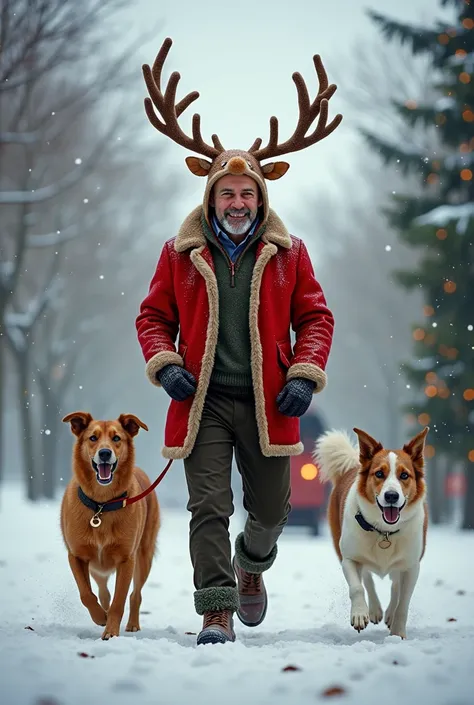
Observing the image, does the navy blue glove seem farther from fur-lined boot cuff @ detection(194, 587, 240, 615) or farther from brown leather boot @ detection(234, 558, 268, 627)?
brown leather boot @ detection(234, 558, 268, 627)

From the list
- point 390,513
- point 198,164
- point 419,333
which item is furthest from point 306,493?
point 198,164

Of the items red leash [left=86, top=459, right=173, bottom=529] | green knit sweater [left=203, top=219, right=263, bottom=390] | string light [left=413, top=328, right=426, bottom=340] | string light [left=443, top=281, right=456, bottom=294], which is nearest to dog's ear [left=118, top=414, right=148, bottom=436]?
red leash [left=86, top=459, right=173, bottom=529]

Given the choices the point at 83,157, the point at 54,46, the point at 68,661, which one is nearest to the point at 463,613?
the point at 68,661

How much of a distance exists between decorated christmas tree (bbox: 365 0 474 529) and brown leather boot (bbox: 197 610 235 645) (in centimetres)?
1058

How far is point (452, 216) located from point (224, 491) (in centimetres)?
1043

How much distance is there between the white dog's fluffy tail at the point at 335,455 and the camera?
20.8 ft

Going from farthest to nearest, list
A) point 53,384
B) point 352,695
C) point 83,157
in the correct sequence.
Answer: point 53,384 → point 83,157 → point 352,695

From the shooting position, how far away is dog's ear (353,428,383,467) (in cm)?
545

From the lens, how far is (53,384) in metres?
25.2

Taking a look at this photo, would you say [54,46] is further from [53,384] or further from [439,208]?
[53,384]

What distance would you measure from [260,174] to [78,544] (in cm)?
212

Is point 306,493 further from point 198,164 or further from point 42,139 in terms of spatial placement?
point 198,164

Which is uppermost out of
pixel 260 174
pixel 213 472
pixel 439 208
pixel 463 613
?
pixel 439 208

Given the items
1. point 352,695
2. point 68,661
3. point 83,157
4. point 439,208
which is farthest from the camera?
point 83,157
